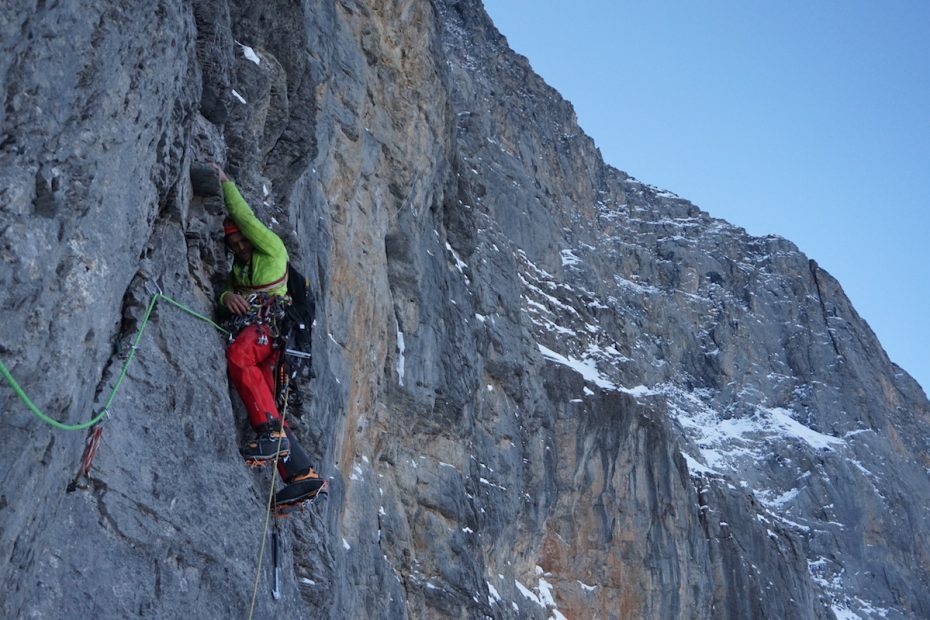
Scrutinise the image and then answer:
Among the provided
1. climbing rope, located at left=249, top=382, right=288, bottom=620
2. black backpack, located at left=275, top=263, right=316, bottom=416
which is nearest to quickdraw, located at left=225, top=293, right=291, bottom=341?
black backpack, located at left=275, top=263, right=316, bottom=416

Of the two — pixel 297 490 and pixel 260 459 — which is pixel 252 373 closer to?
pixel 260 459

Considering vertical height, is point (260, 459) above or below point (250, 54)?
below

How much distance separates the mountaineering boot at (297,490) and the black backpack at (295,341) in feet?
2.61

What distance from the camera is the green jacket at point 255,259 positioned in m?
8.03

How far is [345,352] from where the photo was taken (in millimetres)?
15633

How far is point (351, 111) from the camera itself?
1767 cm

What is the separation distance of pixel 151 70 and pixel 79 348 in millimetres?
1833

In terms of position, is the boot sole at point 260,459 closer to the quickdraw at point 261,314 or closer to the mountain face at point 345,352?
the mountain face at point 345,352

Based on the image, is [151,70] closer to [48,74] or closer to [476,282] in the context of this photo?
[48,74]

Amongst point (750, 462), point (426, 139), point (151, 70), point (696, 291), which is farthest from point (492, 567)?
point (696, 291)

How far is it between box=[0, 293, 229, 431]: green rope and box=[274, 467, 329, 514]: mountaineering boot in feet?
3.94

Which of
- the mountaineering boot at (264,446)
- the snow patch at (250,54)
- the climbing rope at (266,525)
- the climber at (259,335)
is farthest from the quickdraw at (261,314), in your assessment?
the snow patch at (250,54)

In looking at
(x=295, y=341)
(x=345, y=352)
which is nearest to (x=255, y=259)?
(x=295, y=341)

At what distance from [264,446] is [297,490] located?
1.69ft
